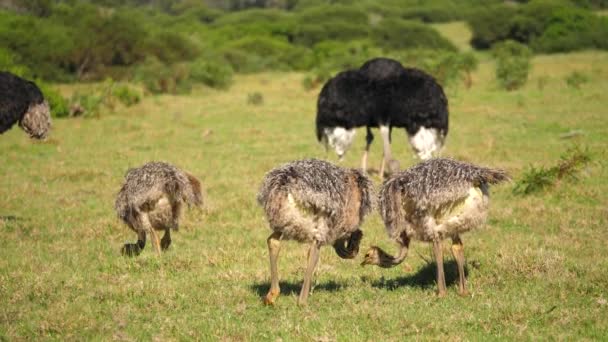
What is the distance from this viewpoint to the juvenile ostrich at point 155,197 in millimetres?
8453

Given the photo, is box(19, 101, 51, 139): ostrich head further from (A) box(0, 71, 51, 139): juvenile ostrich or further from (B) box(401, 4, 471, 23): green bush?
(B) box(401, 4, 471, 23): green bush

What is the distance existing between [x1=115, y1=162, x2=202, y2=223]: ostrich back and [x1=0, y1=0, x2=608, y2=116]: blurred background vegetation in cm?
1639

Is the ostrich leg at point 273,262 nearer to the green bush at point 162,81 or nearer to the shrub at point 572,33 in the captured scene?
the green bush at point 162,81

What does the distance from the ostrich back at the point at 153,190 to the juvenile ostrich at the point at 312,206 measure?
1.95 m

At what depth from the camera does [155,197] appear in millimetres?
8453

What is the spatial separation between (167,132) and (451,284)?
13275mm

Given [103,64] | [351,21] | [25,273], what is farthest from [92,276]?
[351,21]

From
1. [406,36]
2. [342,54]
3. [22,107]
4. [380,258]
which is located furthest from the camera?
[406,36]

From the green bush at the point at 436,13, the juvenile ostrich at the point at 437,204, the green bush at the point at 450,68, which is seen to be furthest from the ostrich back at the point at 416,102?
the green bush at the point at 436,13

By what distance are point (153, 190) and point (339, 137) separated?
593cm

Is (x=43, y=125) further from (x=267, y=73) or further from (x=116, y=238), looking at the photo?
(x=267, y=73)

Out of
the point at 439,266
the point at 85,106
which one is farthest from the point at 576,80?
the point at 439,266

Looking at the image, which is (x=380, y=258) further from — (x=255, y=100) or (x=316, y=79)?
(x=316, y=79)

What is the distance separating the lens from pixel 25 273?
8164mm
